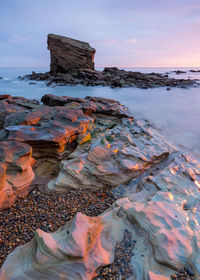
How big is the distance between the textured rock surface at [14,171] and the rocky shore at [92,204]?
0.05ft

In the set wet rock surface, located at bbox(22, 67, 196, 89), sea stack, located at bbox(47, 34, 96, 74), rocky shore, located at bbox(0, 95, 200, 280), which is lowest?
rocky shore, located at bbox(0, 95, 200, 280)

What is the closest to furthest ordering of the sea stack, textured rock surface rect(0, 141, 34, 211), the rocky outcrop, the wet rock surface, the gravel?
the rocky outcrop → the gravel → textured rock surface rect(0, 141, 34, 211) → the wet rock surface → the sea stack

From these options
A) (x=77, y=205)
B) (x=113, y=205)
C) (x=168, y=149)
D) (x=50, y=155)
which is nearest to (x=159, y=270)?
(x=113, y=205)

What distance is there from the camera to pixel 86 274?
163 centimetres

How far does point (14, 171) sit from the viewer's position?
2867 millimetres

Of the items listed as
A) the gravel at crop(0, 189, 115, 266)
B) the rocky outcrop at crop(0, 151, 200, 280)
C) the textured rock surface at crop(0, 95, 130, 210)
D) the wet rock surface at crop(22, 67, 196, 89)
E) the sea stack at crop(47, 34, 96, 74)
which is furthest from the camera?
the sea stack at crop(47, 34, 96, 74)

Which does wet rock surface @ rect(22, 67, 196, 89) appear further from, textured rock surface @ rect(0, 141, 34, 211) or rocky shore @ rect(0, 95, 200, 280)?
textured rock surface @ rect(0, 141, 34, 211)

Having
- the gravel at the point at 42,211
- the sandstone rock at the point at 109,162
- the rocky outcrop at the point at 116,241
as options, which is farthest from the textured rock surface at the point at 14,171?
the rocky outcrop at the point at 116,241

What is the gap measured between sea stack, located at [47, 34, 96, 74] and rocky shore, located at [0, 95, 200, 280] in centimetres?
2147

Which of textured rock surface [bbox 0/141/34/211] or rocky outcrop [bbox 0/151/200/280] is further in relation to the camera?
textured rock surface [bbox 0/141/34/211]

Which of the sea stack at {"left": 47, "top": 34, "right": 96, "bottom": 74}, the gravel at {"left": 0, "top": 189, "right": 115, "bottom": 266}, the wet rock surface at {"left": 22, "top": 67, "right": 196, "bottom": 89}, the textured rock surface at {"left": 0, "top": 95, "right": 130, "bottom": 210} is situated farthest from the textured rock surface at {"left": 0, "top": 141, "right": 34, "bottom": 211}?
the sea stack at {"left": 47, "top": 34, "right": 96, "bottom": 74}

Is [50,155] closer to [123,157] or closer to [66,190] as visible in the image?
[66,190]

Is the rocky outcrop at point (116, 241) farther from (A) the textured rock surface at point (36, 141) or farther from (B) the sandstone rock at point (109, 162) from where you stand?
(A) the textured rock surface at point (36, 141)

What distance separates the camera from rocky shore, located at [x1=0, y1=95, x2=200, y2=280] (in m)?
1.71
